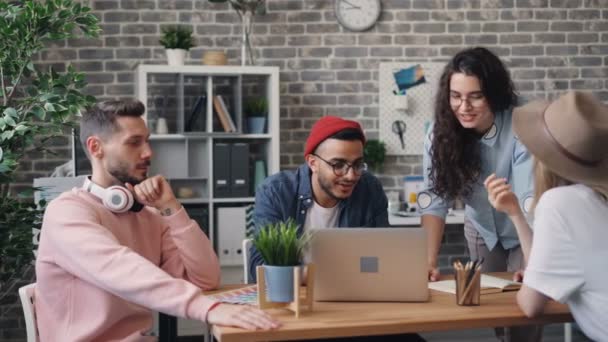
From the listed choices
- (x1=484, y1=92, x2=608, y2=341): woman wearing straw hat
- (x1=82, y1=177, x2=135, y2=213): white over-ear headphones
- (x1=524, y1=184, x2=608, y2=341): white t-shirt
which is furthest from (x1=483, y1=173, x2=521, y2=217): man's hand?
(x1=82, y1=177, x2=135, y2=213): white over-ear headphones

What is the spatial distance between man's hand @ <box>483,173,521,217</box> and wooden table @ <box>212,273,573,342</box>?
276mm

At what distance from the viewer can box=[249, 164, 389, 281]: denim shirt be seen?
9.86ft

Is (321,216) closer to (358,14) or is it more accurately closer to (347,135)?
(347,135)

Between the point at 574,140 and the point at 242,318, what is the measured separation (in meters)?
0.96

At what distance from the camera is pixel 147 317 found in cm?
247

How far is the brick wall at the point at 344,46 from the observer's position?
539 cm

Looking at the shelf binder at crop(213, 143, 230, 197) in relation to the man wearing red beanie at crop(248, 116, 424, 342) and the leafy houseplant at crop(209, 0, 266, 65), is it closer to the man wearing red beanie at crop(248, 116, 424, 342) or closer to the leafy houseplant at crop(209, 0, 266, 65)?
the leafy houseplant at crop(209, 0, 266, 65)

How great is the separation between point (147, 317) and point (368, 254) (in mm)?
698

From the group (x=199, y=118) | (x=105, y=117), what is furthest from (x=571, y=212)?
(x=199, y=118)

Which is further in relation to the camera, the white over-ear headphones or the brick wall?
the brick wall

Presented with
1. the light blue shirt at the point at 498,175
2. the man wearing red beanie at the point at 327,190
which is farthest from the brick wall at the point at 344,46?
the man wearing red beanie at the point at 327,190

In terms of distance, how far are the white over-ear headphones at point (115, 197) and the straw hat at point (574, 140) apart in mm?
1173

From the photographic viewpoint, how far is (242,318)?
2043mm

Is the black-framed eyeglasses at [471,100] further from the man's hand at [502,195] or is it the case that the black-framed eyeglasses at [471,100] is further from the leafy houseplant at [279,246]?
the leafy houseplant at [279,246]
